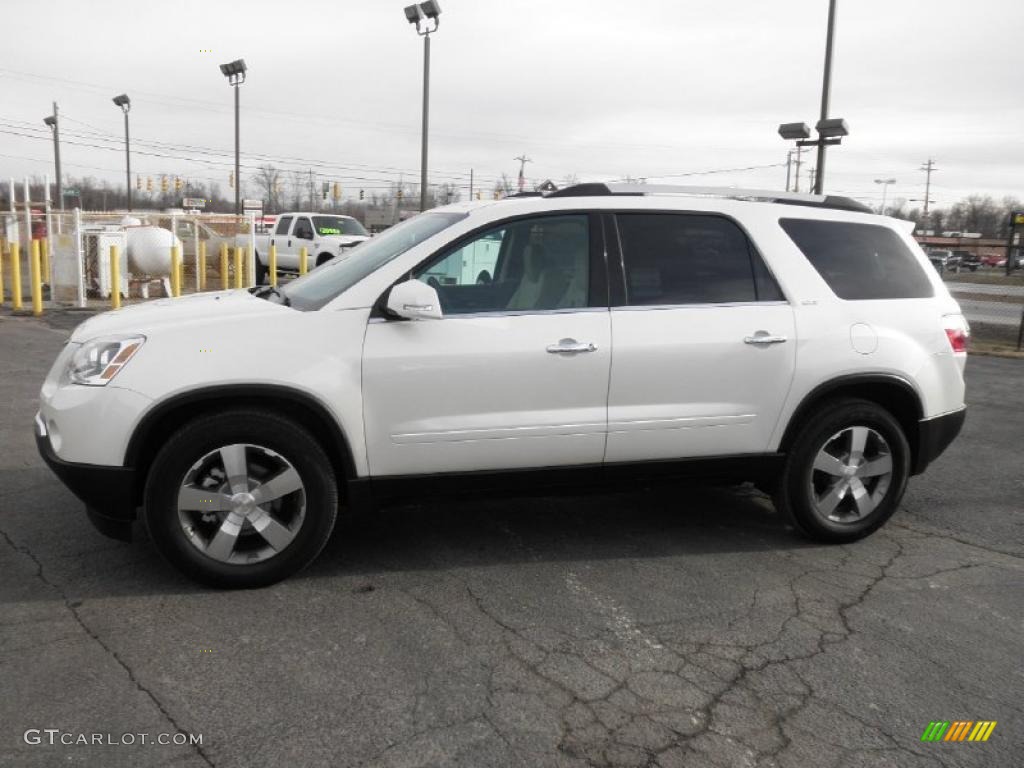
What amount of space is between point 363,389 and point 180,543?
1026mm

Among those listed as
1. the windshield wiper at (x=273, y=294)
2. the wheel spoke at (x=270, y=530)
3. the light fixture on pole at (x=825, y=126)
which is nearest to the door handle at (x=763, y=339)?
the windshield wiper at (x=273, y=294)

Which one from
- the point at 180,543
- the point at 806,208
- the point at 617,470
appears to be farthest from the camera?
the point at 806,208

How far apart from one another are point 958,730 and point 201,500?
9.93 feet

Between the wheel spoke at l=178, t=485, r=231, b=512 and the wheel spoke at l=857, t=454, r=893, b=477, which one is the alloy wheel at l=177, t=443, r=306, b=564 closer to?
the wheel spoke at l=178, t=485, r=231, b=512

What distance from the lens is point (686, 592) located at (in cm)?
390

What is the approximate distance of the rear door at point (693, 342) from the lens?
4.06 m

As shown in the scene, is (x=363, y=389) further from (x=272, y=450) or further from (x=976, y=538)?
(x=976, y=538)

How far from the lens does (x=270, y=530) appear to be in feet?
12.2

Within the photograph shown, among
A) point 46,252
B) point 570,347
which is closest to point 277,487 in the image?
point 570,347

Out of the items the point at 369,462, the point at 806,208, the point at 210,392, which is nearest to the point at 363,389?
the point at 369,462

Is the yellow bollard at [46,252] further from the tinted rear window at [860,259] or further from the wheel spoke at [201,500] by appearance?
the tinted rear window at [860,259]

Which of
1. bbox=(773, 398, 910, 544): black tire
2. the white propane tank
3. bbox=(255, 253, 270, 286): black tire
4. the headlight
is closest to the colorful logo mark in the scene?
bbox=(773, 398, 910, 544): black tire

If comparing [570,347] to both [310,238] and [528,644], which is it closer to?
[528,644]

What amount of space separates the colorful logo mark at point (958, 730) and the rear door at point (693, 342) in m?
1.69
